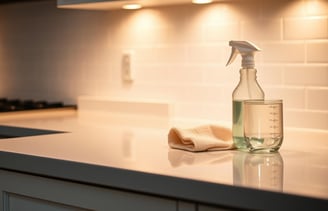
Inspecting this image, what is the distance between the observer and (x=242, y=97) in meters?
1.65

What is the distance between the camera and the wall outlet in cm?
256

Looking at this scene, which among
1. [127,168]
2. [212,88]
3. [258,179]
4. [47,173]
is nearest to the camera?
[258,179]

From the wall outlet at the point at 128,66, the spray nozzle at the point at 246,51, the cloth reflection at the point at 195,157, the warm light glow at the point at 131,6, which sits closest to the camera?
the cloth reflection at the point at 195,157

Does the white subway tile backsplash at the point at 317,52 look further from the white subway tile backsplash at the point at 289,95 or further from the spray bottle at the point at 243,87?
the spray bottle at the point at 243,87

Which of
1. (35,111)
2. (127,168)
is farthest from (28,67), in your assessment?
(127,168)

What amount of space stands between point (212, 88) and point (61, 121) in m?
0.57

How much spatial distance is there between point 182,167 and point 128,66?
128 centimetres

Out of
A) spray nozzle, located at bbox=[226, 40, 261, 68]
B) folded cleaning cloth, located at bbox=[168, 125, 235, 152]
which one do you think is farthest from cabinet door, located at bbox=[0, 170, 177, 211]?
spray nozzle, located at bbox=[226, 40, 261, 68]

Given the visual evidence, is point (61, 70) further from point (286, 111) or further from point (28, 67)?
point (286, 111)

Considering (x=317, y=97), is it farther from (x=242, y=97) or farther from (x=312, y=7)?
(x=242, y=97)

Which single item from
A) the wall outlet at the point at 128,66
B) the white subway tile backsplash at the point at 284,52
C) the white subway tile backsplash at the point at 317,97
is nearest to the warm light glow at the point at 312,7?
the white subway tile backsplash at the point at 284,52

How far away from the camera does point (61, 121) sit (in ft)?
7.64

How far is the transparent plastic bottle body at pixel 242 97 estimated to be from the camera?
1.59 metres

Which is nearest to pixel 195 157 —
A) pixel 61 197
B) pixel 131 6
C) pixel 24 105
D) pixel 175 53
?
pixel 61 197
